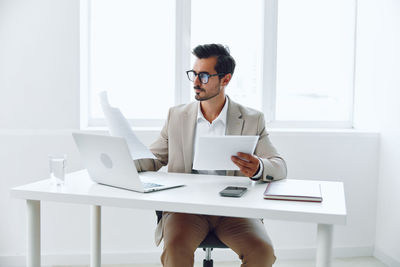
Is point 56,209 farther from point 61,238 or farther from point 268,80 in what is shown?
point 268,80

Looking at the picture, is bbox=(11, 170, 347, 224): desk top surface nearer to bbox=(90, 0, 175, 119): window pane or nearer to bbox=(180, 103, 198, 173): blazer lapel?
bbox=(180, 103, 198, 173): blazer lapel

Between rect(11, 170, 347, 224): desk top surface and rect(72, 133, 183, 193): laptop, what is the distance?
3cm

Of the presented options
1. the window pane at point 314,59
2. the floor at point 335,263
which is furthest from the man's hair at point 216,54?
the floor at point 335,263

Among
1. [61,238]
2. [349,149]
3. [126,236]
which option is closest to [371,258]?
[349,149]

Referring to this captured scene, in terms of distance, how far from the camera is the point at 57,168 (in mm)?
1739

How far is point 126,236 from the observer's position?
2934 mm

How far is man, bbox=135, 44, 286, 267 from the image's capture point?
1.82 m

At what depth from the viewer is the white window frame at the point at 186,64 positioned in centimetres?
303

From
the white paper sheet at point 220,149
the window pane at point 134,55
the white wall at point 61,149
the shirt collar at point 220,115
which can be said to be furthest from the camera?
the window pane at point 134,55

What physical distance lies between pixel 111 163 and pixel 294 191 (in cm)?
70

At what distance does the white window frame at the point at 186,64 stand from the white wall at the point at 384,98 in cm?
19

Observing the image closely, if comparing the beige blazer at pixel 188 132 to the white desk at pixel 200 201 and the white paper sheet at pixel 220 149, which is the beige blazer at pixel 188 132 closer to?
the white desk at pixel 200 201

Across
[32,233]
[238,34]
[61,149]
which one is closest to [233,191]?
[32,233]

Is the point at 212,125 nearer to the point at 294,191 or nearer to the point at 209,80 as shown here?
the point at 209,80
